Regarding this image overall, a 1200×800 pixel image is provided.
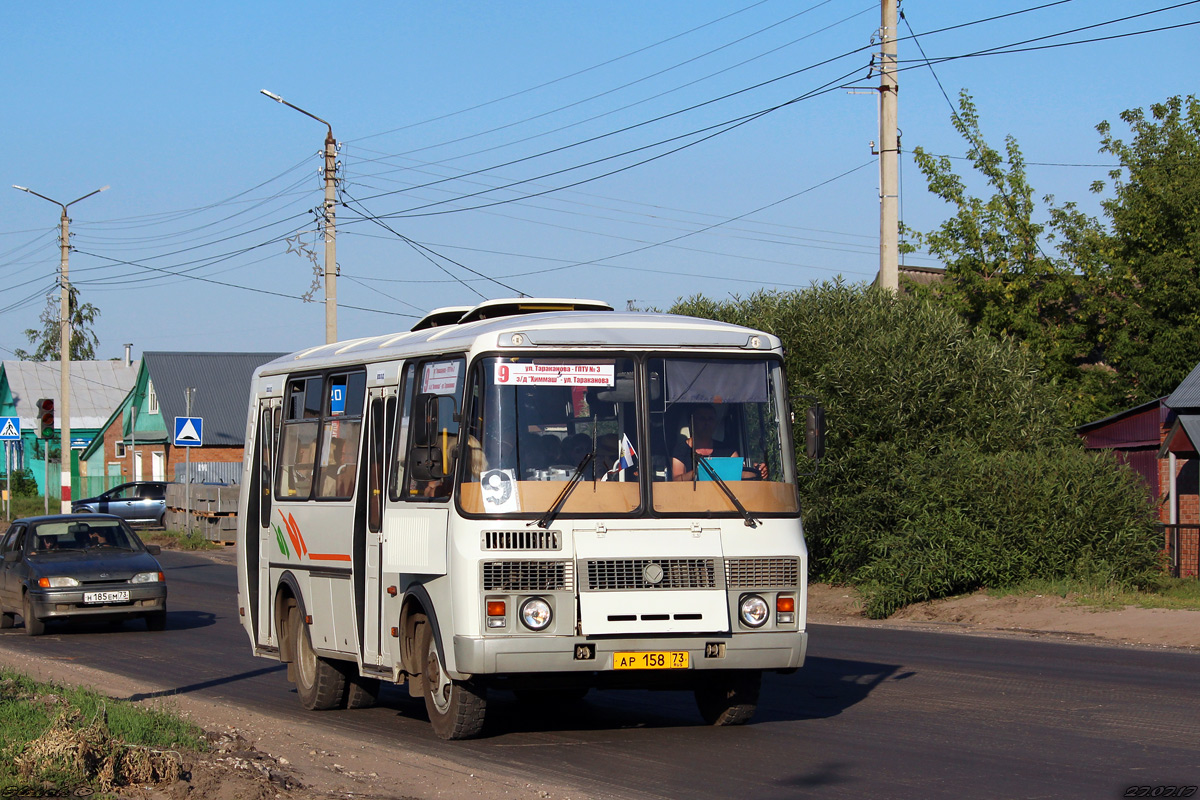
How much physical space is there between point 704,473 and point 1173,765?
10.9 ft

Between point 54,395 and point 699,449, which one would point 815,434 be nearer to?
point 699,449

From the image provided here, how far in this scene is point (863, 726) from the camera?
1020 cm

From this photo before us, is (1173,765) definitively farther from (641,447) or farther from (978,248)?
(978,248)

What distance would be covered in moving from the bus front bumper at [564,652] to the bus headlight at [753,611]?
16 cm

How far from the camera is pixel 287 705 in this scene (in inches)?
487

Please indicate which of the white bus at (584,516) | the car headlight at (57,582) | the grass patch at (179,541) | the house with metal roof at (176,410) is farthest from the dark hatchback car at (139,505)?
the white bus at (584,516)

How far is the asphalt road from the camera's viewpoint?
8.08m

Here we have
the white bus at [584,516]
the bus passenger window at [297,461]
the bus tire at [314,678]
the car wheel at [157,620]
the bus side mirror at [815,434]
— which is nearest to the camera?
the white bus at [584,516]

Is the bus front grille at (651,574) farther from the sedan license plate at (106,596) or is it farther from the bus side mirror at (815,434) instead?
the sedan license plate at (106,596)

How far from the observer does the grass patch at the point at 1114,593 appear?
64.1 feet

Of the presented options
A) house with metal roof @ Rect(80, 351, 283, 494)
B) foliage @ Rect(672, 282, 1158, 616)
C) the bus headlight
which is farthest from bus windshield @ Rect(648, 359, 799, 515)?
house with metal roof @ Rect(80, 351, 283, 494)

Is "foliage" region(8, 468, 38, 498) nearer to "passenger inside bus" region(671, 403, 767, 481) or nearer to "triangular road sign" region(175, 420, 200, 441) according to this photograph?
"triangular road sign" region(175, 420, 200, 441)

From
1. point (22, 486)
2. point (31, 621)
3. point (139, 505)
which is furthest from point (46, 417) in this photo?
point (22, 486)

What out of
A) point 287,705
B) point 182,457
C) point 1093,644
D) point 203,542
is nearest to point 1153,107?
point 1093,644
